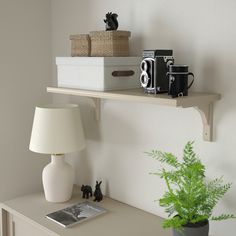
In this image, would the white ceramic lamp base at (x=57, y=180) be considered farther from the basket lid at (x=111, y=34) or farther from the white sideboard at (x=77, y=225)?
the basket lid at (x=111, y=34)

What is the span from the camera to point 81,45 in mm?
1778

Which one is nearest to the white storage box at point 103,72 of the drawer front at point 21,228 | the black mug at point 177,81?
the black mug at point 177,81

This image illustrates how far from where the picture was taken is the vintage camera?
1471 millimetres

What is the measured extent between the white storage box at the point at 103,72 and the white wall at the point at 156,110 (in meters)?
0.15

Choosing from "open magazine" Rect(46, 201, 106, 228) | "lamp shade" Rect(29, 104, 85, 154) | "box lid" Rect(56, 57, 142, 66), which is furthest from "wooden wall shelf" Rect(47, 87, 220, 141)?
"open magazine" Rect(46, 201, 106, 228)

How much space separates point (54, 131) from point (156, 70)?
2.17 ft

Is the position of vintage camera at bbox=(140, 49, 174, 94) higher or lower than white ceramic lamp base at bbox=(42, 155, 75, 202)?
higher

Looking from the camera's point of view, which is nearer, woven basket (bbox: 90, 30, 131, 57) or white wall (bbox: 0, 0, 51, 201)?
woven basket (bbox: 90, 30, 131, 57)

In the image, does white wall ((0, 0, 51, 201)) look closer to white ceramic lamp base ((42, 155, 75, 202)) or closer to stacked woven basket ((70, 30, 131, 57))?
white ceramic lamp base ((42, 155, 75, 202))

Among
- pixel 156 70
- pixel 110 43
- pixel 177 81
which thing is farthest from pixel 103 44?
pixel 177 81

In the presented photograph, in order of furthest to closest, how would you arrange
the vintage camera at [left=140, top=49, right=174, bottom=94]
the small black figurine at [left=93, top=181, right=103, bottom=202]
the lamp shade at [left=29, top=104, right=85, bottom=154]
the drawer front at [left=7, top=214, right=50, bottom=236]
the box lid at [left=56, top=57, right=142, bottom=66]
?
the small black figurine at [left=93, top=181, right=103, bottom=202] → the lamp shade at [left=29, top=104, right=85, bottom=154] → the drawer front at [left=7, top=214, right=50, bottom=236] → the box lid at [left=56, top=57, right=142, bottom=66] → the vintage camera at [left=140, top=49, right=174, bottom=94]

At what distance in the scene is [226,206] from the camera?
153 centimetres

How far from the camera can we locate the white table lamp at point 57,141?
1856 mm

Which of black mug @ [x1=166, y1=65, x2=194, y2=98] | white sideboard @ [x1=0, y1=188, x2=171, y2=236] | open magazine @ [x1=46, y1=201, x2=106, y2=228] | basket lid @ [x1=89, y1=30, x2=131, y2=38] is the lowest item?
white sideboard @ [x1=0, y1=188, x2=171, y2=236]
